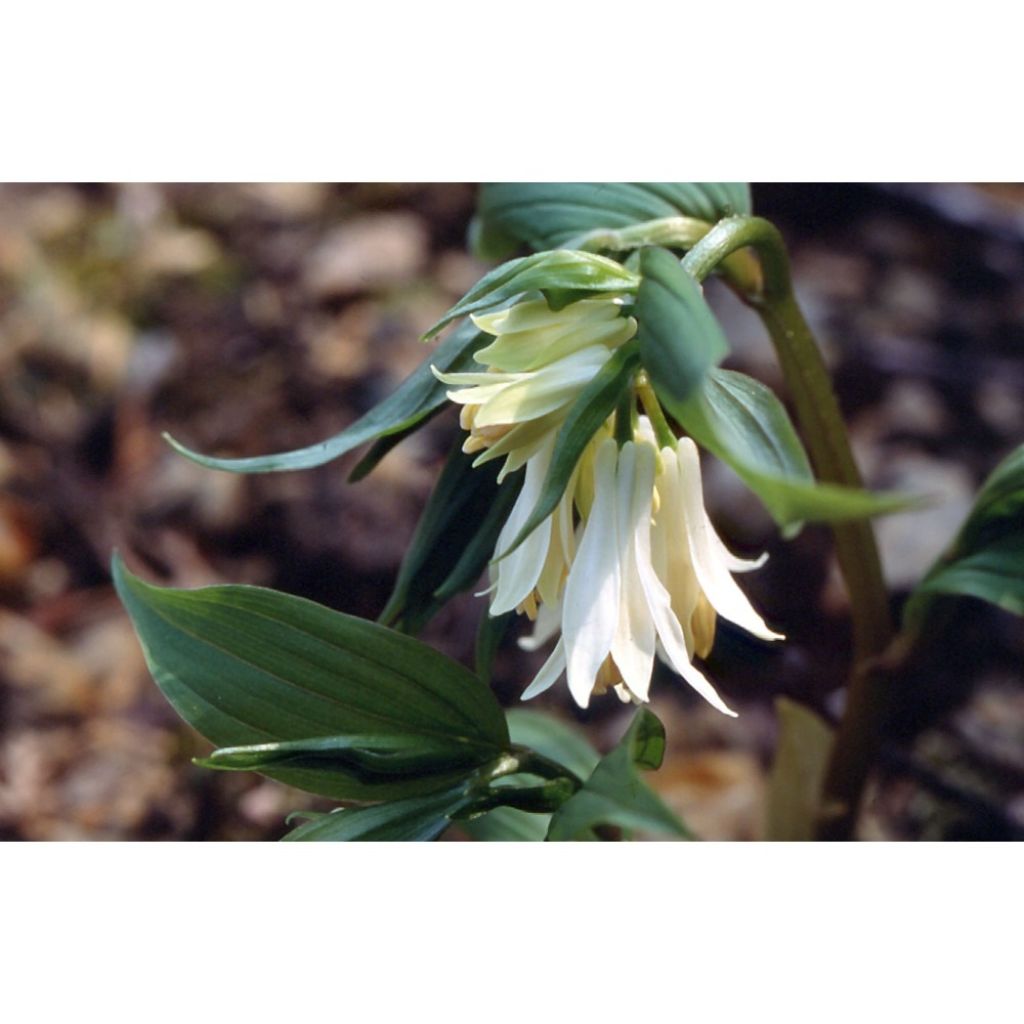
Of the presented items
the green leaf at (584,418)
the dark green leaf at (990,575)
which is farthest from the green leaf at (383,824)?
the dark green leaf at (990,575)

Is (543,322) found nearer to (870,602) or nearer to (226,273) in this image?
(870,602)

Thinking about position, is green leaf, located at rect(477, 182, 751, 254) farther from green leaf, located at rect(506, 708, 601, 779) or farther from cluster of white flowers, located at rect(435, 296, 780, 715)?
green leaf, located at rect(506, 708, 601, 779)

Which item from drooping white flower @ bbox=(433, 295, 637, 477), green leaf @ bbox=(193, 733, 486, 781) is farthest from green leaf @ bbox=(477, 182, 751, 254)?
green leaf @ bbox=(193, 733, 486, 781)

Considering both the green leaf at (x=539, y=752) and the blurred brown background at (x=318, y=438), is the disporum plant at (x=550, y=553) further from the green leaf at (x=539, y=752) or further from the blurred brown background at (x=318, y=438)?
the blurred brown background at (x=318, y=438)

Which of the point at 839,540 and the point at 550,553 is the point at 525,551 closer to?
the point at 550,553
